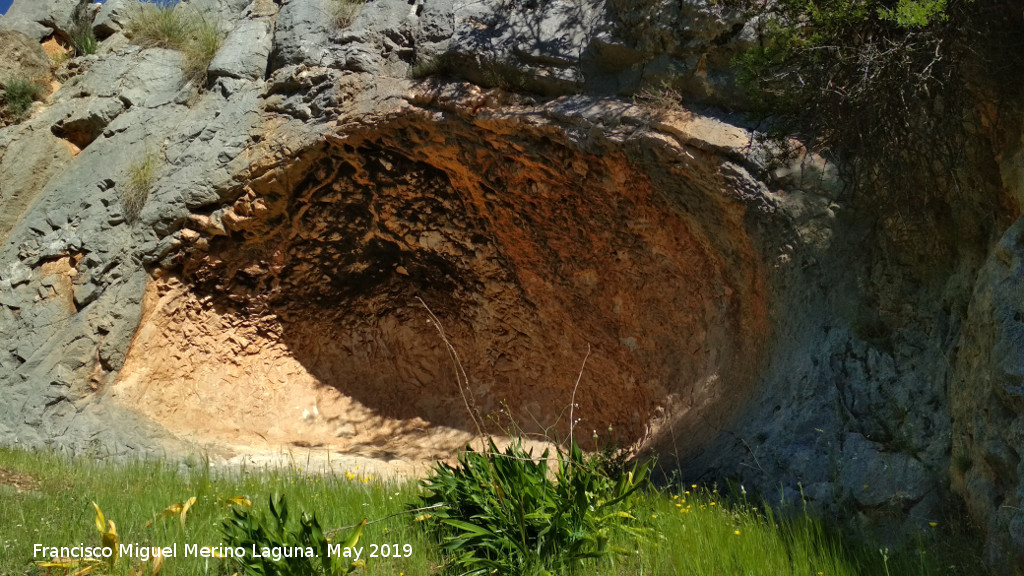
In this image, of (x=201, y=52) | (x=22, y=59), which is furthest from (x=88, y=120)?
(x=22, y=59)

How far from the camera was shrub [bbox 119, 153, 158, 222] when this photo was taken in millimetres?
7867

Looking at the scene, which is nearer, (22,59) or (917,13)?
(917,13)

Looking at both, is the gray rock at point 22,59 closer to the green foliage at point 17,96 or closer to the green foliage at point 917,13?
the green foliage at point 17,96

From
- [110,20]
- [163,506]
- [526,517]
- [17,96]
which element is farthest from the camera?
[110,20]

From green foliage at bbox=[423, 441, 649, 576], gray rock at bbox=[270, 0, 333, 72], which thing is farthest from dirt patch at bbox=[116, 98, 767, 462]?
green foliage at bbox=[423, 441, 649, 576]

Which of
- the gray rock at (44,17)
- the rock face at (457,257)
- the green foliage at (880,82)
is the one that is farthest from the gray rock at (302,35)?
the green foliage at (880,82)

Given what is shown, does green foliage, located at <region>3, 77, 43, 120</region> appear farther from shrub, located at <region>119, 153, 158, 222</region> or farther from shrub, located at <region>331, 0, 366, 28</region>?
shrub, located at <region>331, 0, 366, 28</region>

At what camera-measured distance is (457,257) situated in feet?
26.5

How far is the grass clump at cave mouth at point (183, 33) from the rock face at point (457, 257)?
225 mm

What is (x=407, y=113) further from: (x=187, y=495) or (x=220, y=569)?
(x=220, y=569)

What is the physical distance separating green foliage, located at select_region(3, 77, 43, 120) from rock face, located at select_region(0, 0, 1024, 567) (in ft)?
1.29

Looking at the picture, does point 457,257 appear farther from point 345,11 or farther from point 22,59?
point 22,59

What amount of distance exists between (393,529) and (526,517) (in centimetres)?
82

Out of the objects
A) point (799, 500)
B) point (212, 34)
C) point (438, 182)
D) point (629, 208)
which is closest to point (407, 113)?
point (438, 182)
